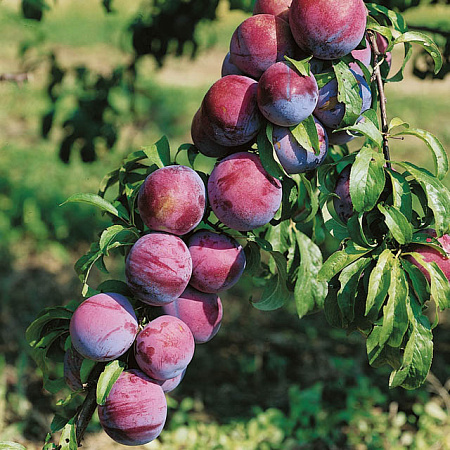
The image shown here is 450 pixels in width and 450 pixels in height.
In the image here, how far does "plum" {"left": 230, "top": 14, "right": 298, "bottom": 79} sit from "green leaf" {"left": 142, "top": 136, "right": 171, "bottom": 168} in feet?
0.56

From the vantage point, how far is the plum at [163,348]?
743 millimetres

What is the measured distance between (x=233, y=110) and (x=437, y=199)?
0.29 m

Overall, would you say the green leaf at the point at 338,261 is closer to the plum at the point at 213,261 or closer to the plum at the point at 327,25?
the plum at the point at 213,261

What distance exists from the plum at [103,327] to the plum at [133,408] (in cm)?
4

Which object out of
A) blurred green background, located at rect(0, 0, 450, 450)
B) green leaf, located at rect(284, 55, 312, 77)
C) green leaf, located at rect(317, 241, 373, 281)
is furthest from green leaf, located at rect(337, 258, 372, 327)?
blurred green background, located at rect(0, 0, 450, 450)

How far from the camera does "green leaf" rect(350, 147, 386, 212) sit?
2.36ft

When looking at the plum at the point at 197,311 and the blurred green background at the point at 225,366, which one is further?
the blurred green background at the point at 225,366

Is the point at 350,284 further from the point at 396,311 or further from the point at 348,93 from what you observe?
the point at 348,93

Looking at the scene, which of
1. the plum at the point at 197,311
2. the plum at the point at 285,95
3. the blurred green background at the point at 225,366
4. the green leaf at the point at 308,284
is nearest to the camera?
the plum at the point at 285,95

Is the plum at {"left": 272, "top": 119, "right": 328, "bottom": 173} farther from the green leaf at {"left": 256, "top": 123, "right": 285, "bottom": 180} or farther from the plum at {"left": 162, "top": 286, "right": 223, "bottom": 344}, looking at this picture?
the plum at {"left": 162, "top": 286, "right": 223, "bottom": 344}

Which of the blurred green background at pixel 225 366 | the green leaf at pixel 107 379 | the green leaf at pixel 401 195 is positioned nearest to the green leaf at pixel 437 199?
the green leaf at pixel 401 195

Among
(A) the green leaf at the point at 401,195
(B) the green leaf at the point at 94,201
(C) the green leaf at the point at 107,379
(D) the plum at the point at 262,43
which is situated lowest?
(C) the green leaf at the point at 107,379

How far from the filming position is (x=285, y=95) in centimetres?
70

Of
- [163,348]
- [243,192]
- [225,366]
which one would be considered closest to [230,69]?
[243,192]
